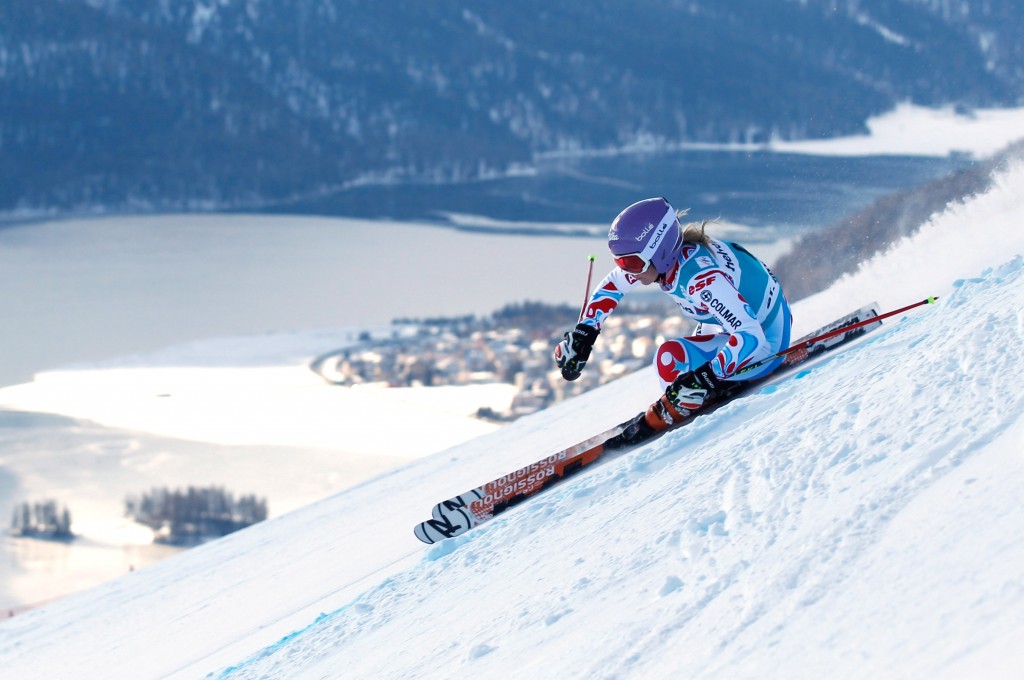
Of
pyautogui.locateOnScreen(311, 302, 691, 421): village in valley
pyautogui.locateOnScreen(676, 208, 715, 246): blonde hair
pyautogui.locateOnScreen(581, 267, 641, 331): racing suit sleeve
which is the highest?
pyautogui.locateOnScreen(311, 302, 691, 421): village in valley

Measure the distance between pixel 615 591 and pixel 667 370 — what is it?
176cm

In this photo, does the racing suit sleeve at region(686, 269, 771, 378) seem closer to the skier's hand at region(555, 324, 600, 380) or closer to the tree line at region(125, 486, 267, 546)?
the skier's hand at region(555, 324, 600, 380)

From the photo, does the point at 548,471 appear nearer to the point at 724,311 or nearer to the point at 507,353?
the point at 724,311

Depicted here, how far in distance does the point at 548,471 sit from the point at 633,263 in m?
0.88

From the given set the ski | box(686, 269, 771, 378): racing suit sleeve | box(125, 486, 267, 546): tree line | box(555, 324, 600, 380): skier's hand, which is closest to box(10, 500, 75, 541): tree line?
box(125, 486, 267, 546): tree line

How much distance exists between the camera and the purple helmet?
3.89m

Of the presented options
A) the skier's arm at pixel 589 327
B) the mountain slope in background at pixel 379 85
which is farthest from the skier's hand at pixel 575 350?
the mountain slope in background at pixel 379 85

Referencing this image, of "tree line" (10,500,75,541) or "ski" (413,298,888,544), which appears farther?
"tree line" (10,500,75,541)

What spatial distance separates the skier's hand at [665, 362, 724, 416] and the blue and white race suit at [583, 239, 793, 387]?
38 millimetres

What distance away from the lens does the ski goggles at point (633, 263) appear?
12.8ft

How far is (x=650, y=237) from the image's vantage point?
388cm

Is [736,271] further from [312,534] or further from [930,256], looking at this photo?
[312,534]

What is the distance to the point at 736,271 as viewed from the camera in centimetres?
395

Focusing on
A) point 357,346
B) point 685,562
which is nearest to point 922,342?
point 685,562
